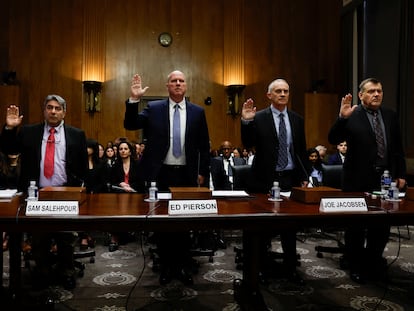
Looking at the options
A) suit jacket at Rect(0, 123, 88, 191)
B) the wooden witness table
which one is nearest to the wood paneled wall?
suit jacket at Rect(0, 123, 88, 191)

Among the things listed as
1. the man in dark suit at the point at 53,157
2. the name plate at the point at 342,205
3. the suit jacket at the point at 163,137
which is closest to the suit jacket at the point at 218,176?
the suit jacket at the point at 163,137

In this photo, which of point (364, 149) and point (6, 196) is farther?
point (364, 149)

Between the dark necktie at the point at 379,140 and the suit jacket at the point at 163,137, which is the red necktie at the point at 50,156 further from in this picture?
the dark necktie at the point at 379,140

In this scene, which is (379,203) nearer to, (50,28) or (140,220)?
(140,220)

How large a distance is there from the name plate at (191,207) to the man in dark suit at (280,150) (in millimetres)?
1152

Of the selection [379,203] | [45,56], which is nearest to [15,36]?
[45,56]

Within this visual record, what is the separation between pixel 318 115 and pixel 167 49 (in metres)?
3.59

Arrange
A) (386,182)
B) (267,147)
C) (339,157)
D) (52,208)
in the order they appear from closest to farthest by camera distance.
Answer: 1. (52,208)
2. (386,182)
3. (267,147)
4. (339,157)

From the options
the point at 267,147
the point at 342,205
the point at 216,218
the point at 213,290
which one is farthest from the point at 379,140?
the point at 216,218

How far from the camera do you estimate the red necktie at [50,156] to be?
2.96 metres

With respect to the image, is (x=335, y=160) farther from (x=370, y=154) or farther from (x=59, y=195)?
(x=59, y=195)

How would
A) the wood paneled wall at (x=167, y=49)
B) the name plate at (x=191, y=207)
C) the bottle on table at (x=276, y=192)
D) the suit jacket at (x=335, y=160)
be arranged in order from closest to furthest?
the name plate at (x=191, y=207) < the bottle on table at (x=276, y=192) < the suit jacket at (x=335, y=160) < the wood paneled wall at (x=167, y=49)

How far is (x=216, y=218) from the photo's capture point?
187cm

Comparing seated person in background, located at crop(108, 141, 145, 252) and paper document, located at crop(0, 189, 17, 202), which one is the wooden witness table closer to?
paper document, located at crop(0, 189, 17, 202)
